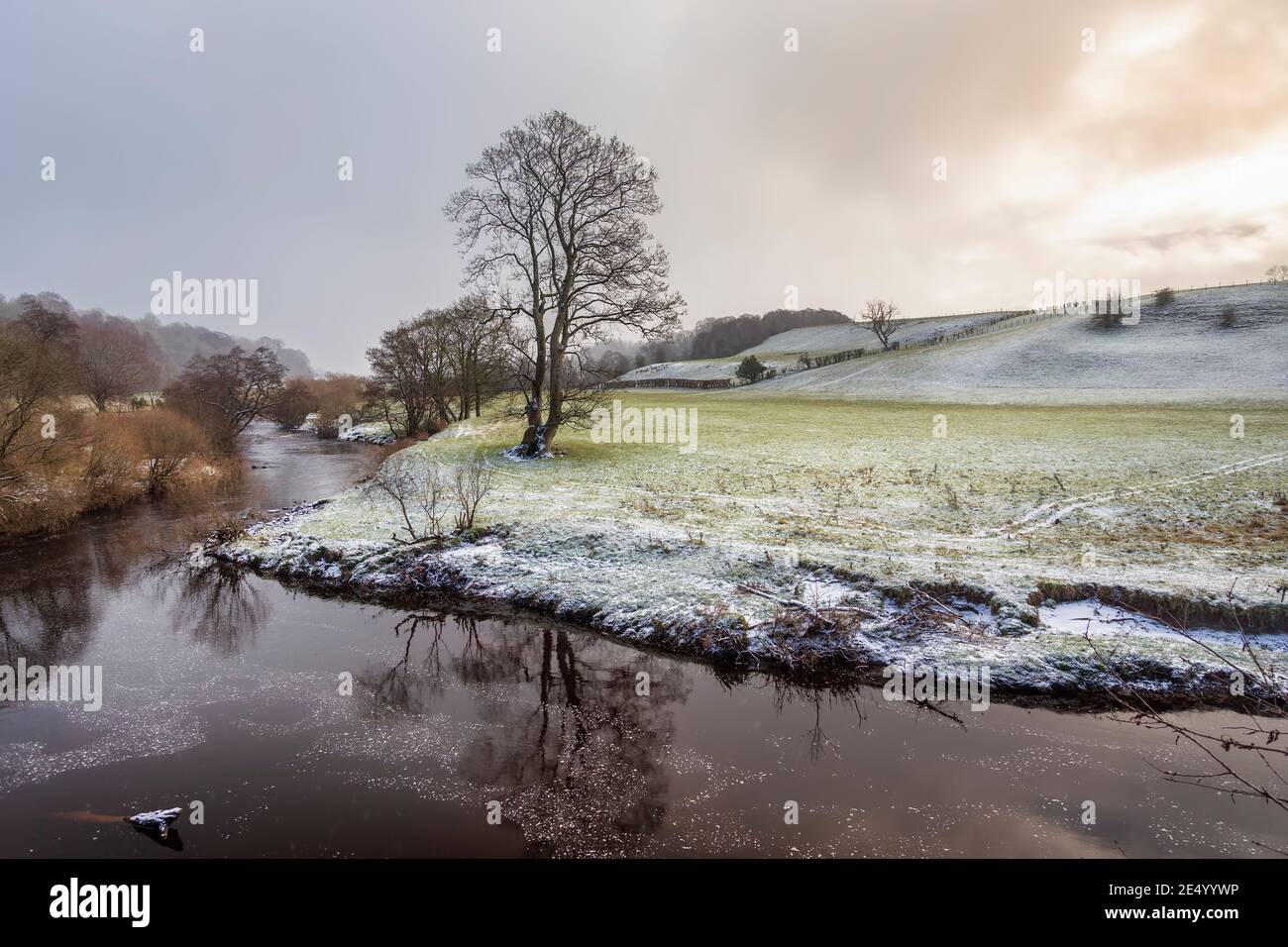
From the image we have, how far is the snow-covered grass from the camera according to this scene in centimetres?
1163

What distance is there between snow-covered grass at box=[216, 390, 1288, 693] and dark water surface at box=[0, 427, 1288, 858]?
4.75 ft

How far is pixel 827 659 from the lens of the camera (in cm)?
1140

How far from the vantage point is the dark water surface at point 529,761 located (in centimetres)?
708

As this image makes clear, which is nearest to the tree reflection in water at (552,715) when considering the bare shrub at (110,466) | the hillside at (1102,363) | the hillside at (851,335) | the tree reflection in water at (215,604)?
the tree reflection in water at (215,604)

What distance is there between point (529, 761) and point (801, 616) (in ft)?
19.7

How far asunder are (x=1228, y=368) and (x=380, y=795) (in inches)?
2548

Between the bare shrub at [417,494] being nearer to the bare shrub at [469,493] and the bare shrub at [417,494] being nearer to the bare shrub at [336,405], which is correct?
the bare shrub at [469,493]

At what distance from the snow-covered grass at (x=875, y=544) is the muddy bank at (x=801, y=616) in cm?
5

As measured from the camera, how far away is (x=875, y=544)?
50.5 feet

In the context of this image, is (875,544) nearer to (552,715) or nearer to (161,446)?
(552,715)

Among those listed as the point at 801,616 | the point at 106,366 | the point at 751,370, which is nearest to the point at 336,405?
the point at 106,366

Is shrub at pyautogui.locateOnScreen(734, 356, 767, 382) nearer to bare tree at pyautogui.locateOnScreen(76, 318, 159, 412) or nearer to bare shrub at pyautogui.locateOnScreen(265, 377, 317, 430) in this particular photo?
bare shrub at pyautogui.locateOnScreen(265, 377, 317, 430)

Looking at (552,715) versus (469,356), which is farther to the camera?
(469,356)
